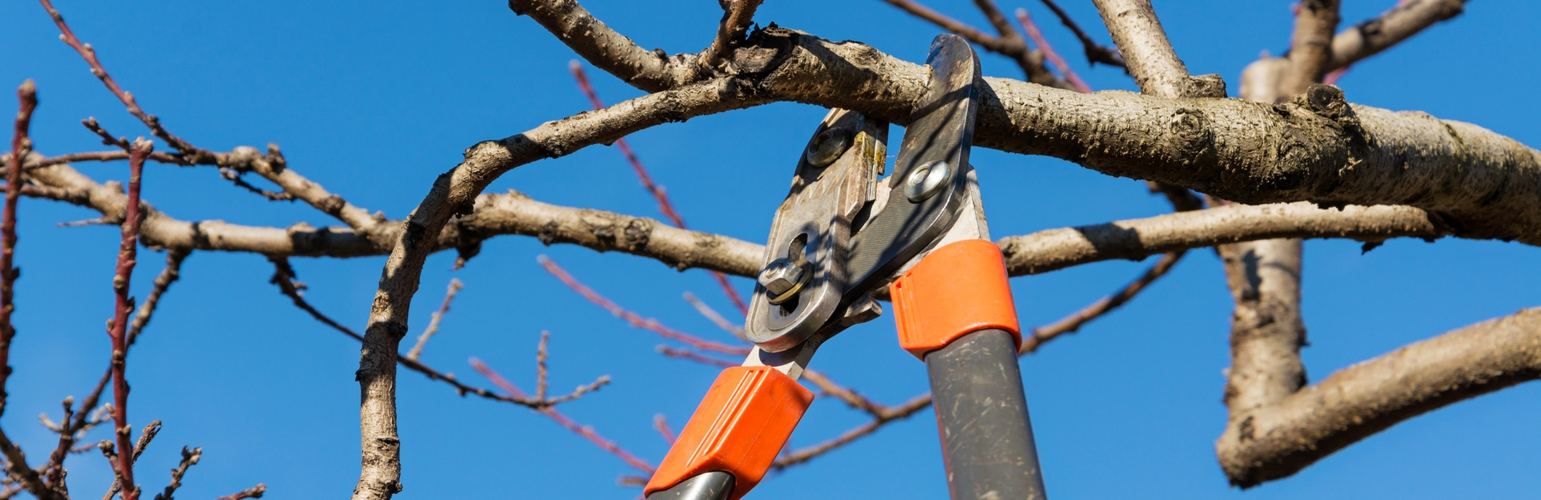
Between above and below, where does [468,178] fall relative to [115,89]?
below

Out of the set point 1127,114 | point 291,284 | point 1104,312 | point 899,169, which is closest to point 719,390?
Answer: point 899,169

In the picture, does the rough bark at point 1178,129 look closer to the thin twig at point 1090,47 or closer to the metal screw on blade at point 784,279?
the metal screw on blade at point 784,279

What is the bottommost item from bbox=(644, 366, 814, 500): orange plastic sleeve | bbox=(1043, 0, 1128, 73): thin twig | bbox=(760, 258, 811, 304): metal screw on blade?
bbox=(644, 366, 814, 500): orange plastic sleeve

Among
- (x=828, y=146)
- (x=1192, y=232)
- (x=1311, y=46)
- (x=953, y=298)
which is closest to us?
(x=953, y=298)

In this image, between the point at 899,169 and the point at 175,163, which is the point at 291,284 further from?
the point at 899,169

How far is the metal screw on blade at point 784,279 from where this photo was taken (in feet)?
4.32

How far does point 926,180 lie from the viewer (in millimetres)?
1270

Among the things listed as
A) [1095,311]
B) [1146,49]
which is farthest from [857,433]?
[1146,49]

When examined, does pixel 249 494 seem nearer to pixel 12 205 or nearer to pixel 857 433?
pixel 12 205

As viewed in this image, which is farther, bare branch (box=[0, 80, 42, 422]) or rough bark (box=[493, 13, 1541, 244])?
rough bark (box=[493, 13, 1541, 244])

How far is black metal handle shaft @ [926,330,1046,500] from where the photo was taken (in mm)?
1003

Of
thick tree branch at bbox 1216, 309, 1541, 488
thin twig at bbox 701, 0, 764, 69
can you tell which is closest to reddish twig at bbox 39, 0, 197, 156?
thin twig at bbox 701, 0, 764, 69

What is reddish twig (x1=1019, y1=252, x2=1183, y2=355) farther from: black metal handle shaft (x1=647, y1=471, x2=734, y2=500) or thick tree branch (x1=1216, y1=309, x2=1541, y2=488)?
black metal handle shaft (x1=647, y1=471, x2=734, y2=500)

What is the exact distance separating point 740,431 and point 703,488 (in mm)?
80
